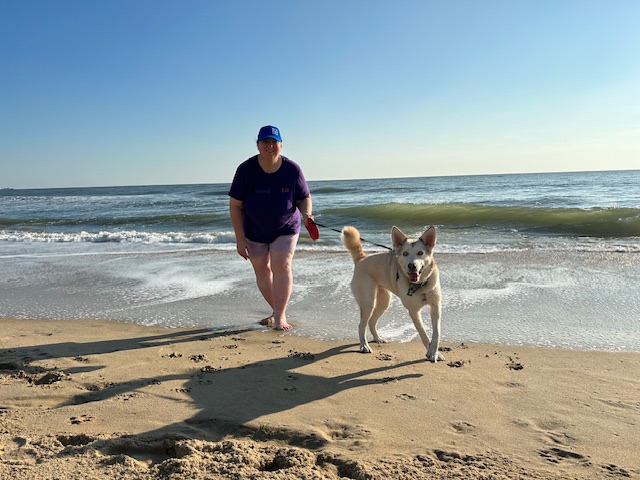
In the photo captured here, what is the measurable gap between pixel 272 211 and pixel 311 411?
226 centimetres

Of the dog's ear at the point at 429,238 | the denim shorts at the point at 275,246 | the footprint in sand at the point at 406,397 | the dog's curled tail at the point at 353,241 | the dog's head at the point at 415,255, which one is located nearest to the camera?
the footprint in sand at the point at 406,397

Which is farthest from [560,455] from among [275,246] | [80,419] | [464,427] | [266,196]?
[266,196]

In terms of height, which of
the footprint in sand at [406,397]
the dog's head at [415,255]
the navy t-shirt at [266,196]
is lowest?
the footprint in sand at [406,397]

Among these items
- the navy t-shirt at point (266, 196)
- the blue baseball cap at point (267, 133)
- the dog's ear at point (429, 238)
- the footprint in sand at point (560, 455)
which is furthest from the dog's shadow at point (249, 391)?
the blue baseball cap at point (267, 133)

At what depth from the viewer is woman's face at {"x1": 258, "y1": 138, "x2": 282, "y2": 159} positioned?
4.39 metres

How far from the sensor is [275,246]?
466cm

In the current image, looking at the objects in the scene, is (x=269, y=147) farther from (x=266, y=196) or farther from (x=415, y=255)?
(x=415, y=255)

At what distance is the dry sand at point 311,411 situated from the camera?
2174 millimetres

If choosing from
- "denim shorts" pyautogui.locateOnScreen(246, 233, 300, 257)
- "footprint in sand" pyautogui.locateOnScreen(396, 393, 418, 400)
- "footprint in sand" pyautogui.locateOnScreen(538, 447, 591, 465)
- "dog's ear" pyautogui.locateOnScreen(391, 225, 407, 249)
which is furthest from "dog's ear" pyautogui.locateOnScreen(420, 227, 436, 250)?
"footprint in sand" pyautogui.locateOnScreen(538, 447, 591, 465)

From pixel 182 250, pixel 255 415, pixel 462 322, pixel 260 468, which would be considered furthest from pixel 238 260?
pixel 260 468

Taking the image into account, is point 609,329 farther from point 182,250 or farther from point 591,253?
point 182,250

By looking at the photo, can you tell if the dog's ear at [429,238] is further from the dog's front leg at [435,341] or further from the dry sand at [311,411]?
the dry sand at [311,411]

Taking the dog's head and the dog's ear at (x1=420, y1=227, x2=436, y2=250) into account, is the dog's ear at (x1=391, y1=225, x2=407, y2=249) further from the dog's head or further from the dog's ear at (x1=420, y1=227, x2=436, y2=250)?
the dog's ear at (x1=420, y1=227, x2=436, y2=250)

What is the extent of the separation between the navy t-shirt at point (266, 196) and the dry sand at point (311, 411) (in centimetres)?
113
